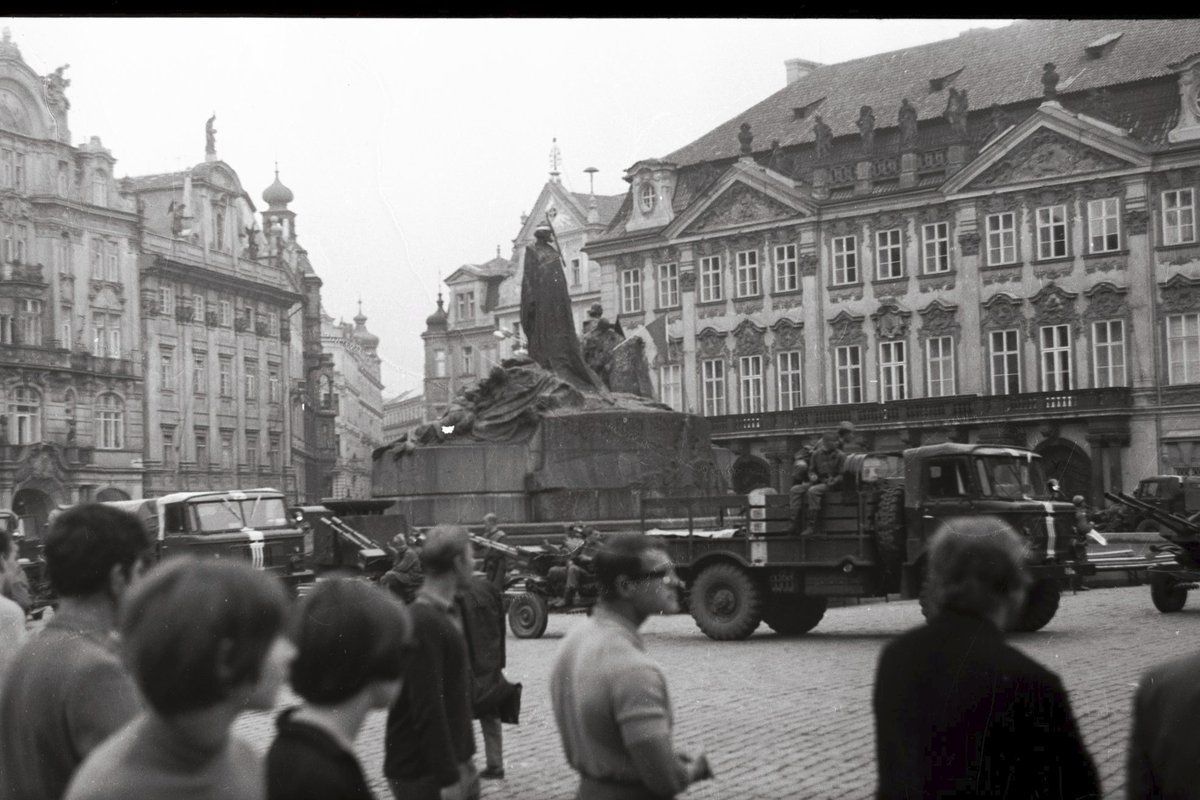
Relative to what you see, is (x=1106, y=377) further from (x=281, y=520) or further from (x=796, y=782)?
(x=796, y=782)

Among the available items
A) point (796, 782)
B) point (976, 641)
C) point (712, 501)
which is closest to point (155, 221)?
point (712, 501)

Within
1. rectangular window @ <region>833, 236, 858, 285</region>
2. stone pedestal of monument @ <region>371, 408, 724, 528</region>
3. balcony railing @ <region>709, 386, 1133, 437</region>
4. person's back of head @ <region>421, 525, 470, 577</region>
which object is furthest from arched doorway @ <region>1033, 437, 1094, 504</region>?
person's back of head @ <region>421, 525, 470, 577</region>

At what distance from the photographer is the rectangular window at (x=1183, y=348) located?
4388 centimetres

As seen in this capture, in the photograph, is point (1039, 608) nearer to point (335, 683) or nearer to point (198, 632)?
point (335, 683)

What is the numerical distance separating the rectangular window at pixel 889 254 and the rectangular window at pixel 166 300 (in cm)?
2449

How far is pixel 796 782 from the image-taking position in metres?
8.59

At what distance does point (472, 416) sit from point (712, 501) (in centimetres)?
631

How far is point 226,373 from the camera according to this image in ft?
200

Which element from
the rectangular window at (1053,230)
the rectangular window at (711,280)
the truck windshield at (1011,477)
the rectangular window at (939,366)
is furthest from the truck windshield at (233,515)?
the rectangular window at (711,280)

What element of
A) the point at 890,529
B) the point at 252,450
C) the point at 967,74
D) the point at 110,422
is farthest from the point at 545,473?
the point at 110,422

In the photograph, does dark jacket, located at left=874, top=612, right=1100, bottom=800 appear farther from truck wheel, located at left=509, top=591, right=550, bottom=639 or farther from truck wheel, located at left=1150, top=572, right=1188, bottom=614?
truck wheel, located at left=1150, top=572, right=1188, bottom=614

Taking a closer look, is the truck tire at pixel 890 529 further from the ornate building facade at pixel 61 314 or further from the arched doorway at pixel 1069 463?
the ornate building facade at pixel 61 314

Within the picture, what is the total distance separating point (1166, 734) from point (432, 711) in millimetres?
2309

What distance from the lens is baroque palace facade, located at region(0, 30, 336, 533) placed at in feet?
169
